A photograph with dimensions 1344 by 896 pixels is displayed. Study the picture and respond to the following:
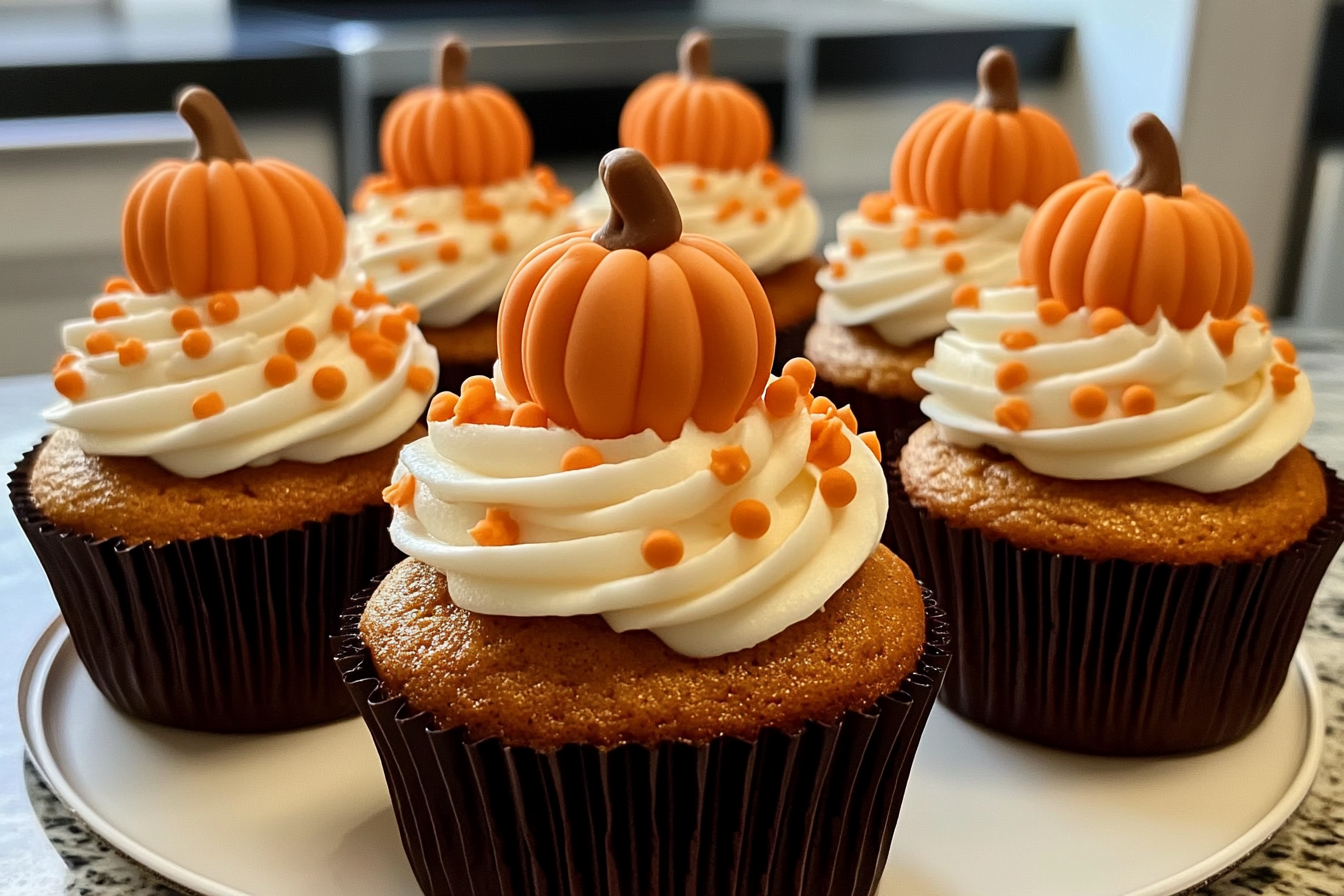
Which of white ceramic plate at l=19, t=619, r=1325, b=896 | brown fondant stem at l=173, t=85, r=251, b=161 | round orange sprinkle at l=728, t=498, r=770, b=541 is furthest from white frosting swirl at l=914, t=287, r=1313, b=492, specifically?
brown fondant stem at l=173, t=85, r=251, b=161

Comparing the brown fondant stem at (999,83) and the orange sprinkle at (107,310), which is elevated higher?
the brown fondant stem at (999,83)

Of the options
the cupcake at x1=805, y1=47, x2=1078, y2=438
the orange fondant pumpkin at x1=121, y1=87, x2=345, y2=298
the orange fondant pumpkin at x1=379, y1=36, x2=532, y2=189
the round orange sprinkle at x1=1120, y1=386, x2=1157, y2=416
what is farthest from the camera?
the orange fondant pumpkin at x1=379, y1=36, x2=532, y2=189

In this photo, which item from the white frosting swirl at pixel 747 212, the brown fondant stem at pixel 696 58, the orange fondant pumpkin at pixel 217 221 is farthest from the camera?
the brown fondant stem at pixel 696 58

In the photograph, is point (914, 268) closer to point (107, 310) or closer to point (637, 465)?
point (637, 465)

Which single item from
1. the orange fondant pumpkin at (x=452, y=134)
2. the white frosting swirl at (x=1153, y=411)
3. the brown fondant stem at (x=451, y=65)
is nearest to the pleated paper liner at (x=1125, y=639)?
the white frosting swirl at (x=1153, y=411)

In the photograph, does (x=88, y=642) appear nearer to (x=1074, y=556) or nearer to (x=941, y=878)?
(x=941, y=878)

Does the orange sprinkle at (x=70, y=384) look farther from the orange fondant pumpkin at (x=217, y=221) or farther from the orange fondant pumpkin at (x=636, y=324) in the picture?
the orange fondant pumpkin at (x=636, y=324)

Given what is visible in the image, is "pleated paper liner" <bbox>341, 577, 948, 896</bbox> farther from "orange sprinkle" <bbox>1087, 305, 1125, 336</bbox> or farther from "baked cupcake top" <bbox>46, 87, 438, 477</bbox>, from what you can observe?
"orange sprinkle" <bbox>1087, 305, 1125, 336</bbox>
